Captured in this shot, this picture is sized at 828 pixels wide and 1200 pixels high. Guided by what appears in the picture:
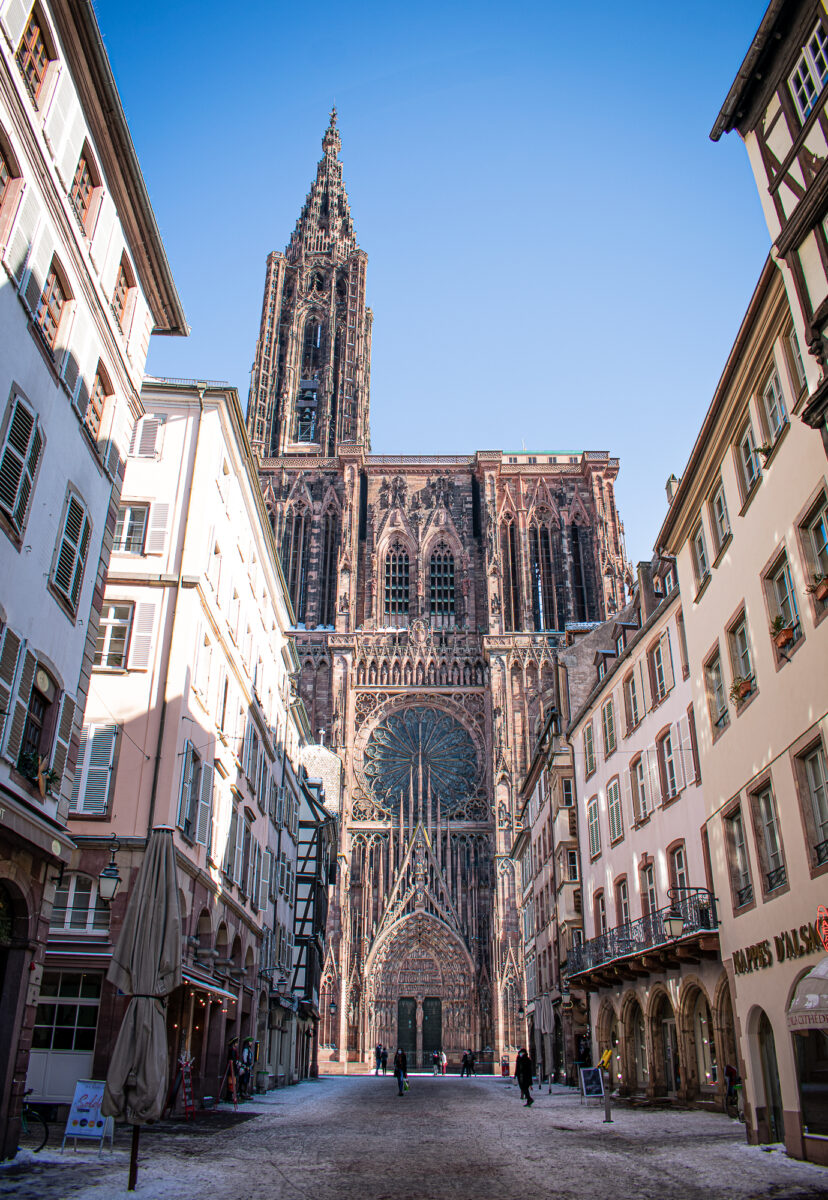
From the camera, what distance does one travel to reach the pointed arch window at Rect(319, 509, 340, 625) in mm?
63594

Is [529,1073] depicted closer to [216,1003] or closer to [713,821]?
[216,1003]

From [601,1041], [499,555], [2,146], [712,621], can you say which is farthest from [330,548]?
[2,146]

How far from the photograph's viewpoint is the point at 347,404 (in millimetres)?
71312

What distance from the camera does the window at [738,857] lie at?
14.9 m

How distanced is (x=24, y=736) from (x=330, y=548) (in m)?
53.5

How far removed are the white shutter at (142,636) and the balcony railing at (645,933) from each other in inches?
435

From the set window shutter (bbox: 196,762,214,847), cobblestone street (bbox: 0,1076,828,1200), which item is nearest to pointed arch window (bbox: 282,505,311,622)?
window shutter (bbox: 196,762,214,847)

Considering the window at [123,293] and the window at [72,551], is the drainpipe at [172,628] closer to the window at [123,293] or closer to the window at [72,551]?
the window at [72,551]

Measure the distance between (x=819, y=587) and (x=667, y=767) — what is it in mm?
10824

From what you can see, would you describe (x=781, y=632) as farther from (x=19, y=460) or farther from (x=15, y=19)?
(x=15, y=19)

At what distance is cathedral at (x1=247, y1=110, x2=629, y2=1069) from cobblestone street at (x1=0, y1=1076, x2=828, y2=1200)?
95.4 feet

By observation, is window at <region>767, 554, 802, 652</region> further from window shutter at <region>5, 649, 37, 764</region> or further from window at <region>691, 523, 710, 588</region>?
window shutter at <region>5, 649, 37, 764</region>

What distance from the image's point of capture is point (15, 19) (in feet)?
37.2

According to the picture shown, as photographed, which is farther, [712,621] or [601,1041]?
[601,1041]
